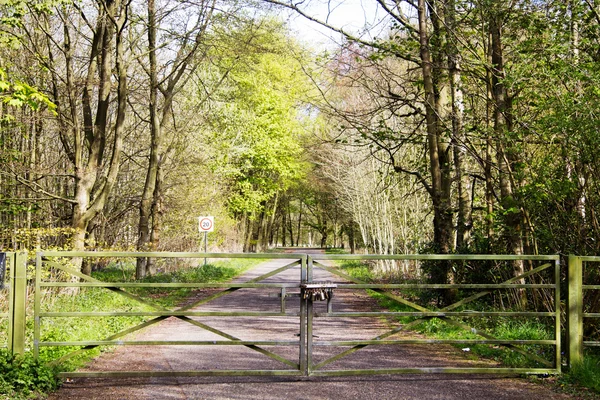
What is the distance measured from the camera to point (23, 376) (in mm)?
6730

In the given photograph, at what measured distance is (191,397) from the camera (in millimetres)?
6797

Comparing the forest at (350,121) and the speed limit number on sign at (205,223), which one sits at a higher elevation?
the forest at (350,121)

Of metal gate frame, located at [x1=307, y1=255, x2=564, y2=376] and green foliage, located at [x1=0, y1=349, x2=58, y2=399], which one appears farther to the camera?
metal gate frame, located at [x1=307, y1=255, x2=564, y2=376]

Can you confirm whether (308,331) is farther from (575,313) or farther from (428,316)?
(575,313)

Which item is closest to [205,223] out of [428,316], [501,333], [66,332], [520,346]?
Result: [66,332]

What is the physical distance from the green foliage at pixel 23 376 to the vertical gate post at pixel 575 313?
19.9 ft

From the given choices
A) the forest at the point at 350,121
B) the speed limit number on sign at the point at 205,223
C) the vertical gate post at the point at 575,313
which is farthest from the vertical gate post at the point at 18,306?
the speed limit number on sign at the point at 205,223

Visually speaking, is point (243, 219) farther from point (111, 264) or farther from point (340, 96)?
point (340, 96)

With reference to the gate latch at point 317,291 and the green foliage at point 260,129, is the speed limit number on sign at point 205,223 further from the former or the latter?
the gate latch at point 317,291

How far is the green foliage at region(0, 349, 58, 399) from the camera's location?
6.47 meters

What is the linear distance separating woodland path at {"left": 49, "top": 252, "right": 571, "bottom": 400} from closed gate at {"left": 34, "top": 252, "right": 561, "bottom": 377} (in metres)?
0.04

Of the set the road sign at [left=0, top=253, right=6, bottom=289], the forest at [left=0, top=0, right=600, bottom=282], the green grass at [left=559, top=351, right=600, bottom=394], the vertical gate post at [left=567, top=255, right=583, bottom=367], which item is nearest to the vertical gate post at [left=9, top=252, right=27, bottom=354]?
the road sign at [left=0, top=253, right=6, bottom=289]

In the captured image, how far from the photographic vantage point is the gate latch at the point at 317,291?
7.62 meters

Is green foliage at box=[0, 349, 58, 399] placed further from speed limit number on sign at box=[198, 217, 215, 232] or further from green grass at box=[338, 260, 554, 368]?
speed limit number on sign at box=[198, 217, 215, 232]
